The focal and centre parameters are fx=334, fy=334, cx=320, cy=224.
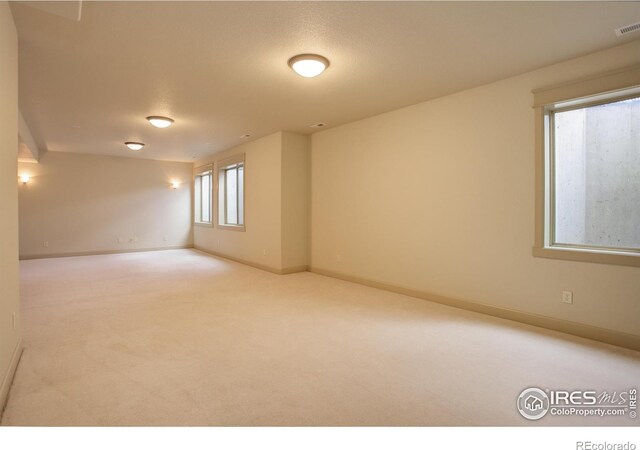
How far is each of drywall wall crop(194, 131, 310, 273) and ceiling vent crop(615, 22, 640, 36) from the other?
4.61 m

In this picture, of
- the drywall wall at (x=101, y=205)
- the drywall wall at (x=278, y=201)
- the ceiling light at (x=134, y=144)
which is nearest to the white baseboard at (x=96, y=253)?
the drywall wall at (x=101, y=205)

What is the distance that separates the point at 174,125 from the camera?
577 cm

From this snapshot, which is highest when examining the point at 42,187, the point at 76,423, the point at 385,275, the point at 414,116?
the point at 414,116

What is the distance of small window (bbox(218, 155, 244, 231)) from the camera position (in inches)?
317

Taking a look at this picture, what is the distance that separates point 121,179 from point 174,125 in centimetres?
446

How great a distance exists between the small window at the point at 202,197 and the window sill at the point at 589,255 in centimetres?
845

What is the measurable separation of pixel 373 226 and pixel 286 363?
9.87ft

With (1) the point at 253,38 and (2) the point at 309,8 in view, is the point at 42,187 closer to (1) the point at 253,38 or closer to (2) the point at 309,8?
(1) the point at 253,38

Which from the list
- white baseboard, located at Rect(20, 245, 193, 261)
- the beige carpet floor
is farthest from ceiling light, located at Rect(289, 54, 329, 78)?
white baseboard, located at Rect(20, 245, 193, 261)

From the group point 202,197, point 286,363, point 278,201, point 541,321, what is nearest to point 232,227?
point 278,201

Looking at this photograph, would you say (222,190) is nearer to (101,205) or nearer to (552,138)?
(101,205)

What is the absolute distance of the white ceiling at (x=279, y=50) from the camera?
2.47 m
